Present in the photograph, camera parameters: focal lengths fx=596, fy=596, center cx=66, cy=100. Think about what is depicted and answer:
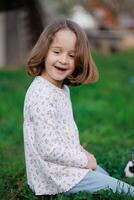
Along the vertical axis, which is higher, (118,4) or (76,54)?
(76,54)

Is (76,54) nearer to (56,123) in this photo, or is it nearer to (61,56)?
(61,56)

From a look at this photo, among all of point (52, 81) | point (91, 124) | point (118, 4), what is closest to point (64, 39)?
point (52, 81)

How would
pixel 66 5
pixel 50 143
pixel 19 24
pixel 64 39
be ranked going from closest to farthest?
pixel 50 143 → pixel 64 39 → pixel 19 24 → pixel 66 5

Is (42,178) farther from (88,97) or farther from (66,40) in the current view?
(88,97)

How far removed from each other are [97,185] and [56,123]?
1.73 feet

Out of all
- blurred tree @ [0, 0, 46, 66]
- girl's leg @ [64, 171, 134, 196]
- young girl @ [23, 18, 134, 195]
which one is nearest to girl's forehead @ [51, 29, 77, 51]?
young girl @ [23, 18, 134, 195]

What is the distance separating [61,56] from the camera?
13.2ft

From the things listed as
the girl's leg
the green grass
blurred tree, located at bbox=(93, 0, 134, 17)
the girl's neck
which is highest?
the girl's neck

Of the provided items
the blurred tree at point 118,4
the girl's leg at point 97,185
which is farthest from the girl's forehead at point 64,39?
the blurred tree at point 118,4

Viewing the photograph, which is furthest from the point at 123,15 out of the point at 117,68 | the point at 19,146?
the point at 19,146

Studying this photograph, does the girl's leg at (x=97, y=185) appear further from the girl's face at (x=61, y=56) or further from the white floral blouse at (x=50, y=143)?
the girl's face at (x=61, y=56)

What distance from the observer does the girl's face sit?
158 inches

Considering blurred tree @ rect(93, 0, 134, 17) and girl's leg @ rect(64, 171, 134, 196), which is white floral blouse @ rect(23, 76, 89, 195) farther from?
blurred tree @ rect(93, 0, 134, 17)

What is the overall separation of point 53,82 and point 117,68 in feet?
34.4
